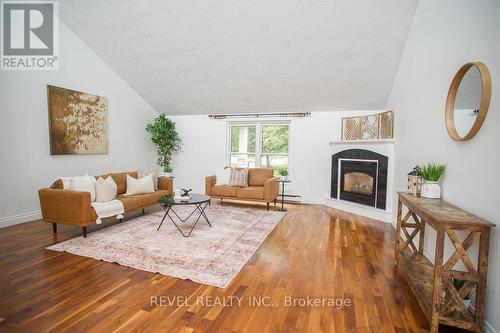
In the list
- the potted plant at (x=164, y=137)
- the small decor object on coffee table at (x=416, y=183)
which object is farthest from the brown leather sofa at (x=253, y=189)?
the small decor object on coffee table at (x=416, y=183)

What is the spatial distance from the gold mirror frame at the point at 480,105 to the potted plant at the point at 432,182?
35 cm

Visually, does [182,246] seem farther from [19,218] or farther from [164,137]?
[164,137]

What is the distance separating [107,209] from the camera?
140 inches

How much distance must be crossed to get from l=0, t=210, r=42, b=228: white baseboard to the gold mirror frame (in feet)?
18.8

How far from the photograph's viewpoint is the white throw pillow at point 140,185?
4.41 metres

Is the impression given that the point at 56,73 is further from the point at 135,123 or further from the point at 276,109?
the point at 276,109

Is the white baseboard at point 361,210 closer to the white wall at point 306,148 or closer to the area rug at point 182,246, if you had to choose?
the white wall at point 306,148

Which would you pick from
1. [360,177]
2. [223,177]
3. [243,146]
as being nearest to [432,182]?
[360,177]

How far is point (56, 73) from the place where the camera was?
14.3 ft

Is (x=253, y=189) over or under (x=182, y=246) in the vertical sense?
over

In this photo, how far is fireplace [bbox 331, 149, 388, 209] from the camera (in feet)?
15.5

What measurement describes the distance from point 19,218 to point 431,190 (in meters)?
5.57

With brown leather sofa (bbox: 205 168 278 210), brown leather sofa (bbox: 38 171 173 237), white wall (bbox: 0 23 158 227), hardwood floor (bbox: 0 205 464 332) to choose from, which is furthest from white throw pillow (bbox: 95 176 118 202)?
brown leather sofa (bbox: 205 168 278 210)

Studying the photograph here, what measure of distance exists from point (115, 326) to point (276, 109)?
17.0 ft
